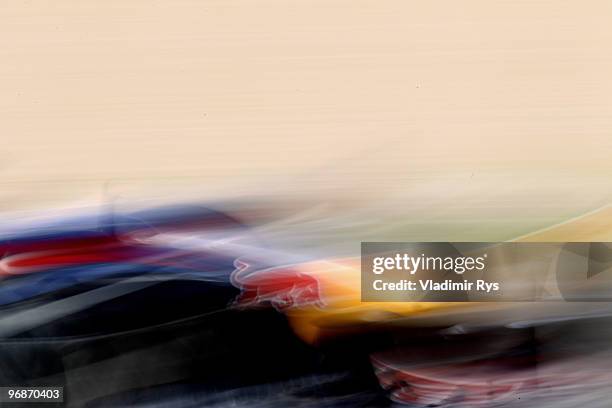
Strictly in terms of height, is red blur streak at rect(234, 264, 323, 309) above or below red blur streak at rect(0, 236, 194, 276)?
below

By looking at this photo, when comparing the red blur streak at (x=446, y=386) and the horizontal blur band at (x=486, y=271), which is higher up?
the horizontal blur band at (x=486, y=271)

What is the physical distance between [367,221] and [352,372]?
0.48 m

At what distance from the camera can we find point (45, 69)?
1702mm

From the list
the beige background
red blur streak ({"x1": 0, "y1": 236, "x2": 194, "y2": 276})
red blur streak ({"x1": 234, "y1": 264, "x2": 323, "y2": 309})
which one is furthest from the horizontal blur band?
red blur streak ({"x1": 0, "y1": 236, "x2": 194, "y2": 276})

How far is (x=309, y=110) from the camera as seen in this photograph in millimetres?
1701

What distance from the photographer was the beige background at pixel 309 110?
1.69m

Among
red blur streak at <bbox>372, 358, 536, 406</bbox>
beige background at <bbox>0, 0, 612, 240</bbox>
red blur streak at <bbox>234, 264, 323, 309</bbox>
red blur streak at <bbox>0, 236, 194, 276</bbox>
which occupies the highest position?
beige background at <bbox>0, 0, 612, 240</bbox>

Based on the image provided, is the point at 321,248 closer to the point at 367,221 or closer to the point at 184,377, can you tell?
the point at 367,221

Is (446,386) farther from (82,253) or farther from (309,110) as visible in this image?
(82,253)

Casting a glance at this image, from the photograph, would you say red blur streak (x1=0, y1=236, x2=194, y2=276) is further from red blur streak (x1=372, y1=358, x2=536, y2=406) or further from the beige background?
red blur streak (x1=372, y1=358, x2=536, y2=406)

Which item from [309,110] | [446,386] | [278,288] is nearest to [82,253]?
[278,288]

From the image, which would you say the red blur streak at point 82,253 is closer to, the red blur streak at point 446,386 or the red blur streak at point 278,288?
the red blur streak at point 278,288

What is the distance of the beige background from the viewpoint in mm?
1692

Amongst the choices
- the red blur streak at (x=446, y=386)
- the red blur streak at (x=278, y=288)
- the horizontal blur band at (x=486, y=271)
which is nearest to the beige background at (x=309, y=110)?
the horizontal blur band at (x=486, y=271)
